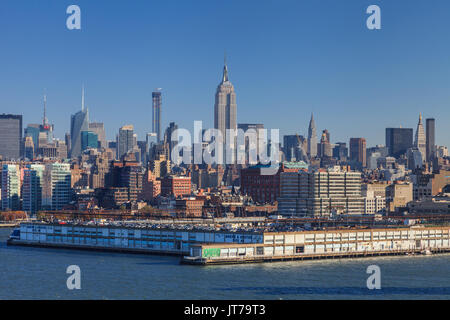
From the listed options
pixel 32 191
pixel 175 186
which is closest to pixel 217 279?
pixel 32 191

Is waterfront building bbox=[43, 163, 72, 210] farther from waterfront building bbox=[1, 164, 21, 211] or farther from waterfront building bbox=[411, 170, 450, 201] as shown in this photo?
waterfront building bbox=[411, 170, 450, 201]

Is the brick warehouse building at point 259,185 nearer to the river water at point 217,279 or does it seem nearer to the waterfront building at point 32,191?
the waterfront building at point 32,191

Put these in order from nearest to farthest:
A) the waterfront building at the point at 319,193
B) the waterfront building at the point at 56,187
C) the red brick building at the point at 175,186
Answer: the waterfront building at the point at 319,193, the waterfront building at the point at 56,187, the red brick building at the point at 175,186

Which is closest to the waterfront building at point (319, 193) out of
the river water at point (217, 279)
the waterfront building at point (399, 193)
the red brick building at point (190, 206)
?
the red brick building at point (190, 206)
